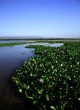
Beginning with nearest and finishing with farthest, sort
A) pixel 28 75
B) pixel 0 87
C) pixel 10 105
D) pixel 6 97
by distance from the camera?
pixel 10 105 < pixel 6 97 < pixel 0 87 < pixel 28 75

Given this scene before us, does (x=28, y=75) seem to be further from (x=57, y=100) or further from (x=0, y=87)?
(x=57, y=100)

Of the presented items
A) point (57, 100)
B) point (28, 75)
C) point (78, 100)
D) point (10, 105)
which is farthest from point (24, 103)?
point (28, 75)

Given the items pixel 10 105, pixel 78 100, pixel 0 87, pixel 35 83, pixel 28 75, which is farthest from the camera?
pixel 28 75

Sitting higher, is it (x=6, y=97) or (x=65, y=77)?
(x=65, y=77)

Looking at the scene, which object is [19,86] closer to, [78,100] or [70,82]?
[70,82]

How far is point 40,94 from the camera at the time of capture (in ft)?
24.8

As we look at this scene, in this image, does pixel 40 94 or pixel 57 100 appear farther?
pixel 40 94

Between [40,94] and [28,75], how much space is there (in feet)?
9.36

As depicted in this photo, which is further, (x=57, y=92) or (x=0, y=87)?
(x=0, y=87)

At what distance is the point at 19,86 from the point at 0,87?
43.8 inches

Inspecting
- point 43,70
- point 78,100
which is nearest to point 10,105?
point 78,100

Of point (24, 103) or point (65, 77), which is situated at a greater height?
point (65, 77)

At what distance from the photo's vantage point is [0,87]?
9.54 metres

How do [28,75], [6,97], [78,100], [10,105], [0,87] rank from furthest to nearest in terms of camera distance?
[28,75]
[0,87]
[6,97]
[10,105]
[78,100]
